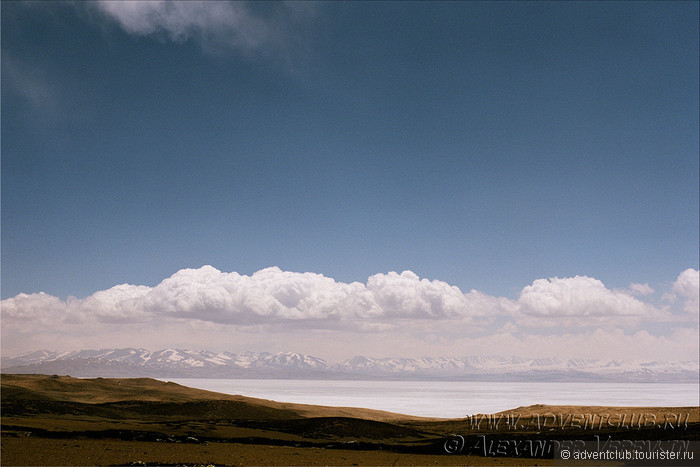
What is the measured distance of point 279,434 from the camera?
246 feet

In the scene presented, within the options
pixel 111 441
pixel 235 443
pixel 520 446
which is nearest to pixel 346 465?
pixel 235 443

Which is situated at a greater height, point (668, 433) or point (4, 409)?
point (668, 433)

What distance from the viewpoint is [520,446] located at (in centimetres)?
6078

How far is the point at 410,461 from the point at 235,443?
22888 millimetres

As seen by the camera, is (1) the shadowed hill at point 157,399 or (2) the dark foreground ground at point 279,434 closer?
(2) the dark foreground ground at point 279,434

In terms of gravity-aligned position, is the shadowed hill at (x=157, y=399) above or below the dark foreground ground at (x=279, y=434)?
below

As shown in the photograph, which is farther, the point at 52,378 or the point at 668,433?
the point at 52,378

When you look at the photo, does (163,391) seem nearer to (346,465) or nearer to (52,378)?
(52,378)

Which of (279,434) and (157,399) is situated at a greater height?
(279,434)

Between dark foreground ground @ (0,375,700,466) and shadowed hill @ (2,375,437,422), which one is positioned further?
shadowed hill @ (2,375,437,422)

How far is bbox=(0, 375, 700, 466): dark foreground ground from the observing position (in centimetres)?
5078

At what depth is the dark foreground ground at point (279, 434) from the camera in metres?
50.8

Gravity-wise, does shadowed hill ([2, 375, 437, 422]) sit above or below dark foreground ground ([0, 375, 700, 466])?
below

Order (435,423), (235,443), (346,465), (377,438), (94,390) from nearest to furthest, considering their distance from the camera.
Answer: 1. (346,465)
2. (235,443)
3. (377,438)
4. (435,423)
5. (94,390)
